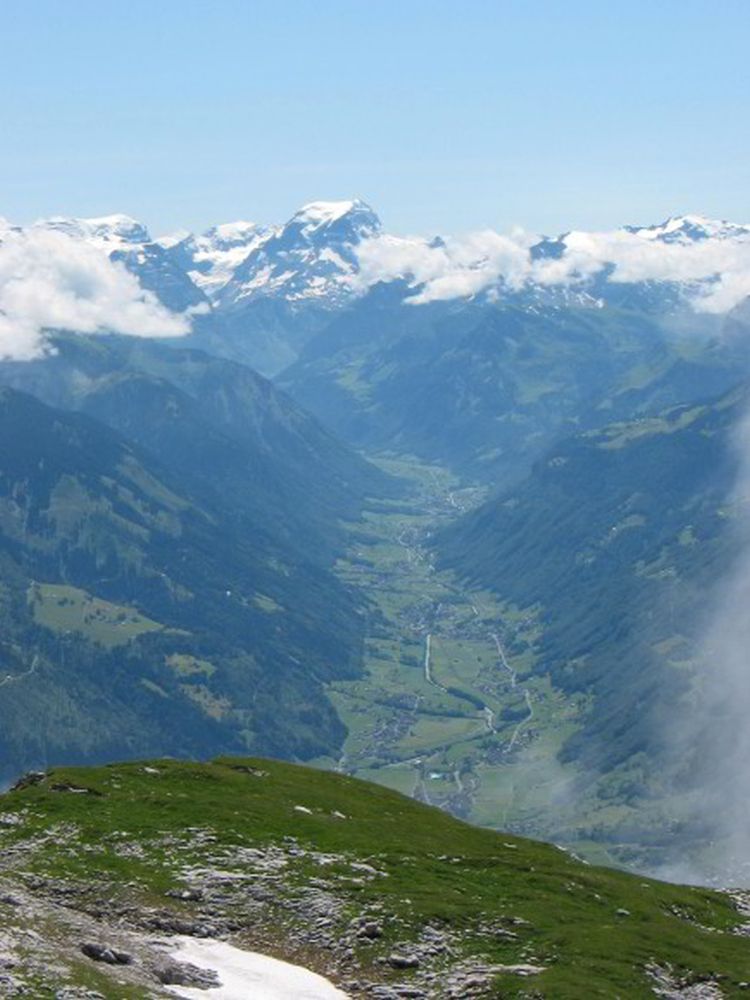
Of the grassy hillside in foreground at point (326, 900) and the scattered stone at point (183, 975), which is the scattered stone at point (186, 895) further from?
the scattered stone at point (183, 975)

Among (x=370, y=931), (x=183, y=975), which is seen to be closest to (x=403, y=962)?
(x=370, y=931)

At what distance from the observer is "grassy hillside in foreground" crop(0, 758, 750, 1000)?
3553 inches

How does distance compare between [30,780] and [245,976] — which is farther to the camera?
[30,780]

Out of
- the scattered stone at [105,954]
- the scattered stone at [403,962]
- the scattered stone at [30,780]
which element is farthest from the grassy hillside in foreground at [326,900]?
the scattered stone at [30,780]

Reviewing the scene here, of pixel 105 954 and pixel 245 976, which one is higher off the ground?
pixel 105 954

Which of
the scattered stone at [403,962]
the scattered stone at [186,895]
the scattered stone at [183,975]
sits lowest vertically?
the scattered stone at [183,975]

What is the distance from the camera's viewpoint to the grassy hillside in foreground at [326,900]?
296ft

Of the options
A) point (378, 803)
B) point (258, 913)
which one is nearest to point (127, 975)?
point (258, 913)

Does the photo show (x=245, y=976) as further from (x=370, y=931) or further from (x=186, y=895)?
(x=186, y=895)

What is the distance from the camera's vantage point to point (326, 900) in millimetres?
102625

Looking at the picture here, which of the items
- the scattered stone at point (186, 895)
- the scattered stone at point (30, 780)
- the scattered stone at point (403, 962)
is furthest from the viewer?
the scattered stone at point (30, 780)

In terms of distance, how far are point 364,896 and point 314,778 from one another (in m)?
62.8

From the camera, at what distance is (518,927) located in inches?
3952

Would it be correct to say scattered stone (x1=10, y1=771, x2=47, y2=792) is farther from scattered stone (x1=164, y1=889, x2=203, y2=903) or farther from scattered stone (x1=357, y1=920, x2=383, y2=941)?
scattered stone (x1=357, y1=920, x2=383, y2=941)
